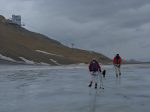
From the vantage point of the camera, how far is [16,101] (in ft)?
66.1

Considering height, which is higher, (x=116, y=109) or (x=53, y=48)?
(x=53, y=48)

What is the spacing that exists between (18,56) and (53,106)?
293ft

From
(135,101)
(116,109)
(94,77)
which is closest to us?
(116,109)

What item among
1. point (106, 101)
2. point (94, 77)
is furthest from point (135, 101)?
point (94, 77)

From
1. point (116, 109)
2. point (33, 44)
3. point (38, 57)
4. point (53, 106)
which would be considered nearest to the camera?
point (116, 109)

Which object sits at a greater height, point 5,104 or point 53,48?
point 53,48

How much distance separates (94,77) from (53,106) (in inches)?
361

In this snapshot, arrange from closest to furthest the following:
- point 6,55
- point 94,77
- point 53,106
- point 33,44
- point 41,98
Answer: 1. point 53,106
2. point 41,98
3. point 94,77
4. point 6,55
5. point 33,44

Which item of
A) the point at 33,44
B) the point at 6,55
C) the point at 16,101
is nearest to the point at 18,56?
the point at 6,55

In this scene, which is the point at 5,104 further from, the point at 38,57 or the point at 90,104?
the point at 38,57

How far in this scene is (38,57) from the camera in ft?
382

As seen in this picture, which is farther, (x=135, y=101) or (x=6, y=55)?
(x=6, y=55)

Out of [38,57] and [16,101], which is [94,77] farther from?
[38,57]

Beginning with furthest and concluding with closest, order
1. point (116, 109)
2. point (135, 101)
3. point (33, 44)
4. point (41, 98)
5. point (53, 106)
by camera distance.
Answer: point (33, 44) < point (41, 98) < point (135, 101) < point (53, 106) < point (116, 109)
